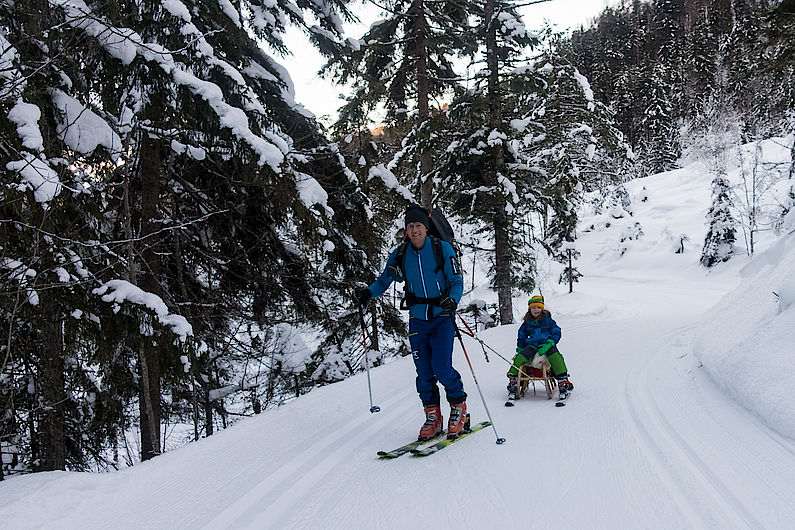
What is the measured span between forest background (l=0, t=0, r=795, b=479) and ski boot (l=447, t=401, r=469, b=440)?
2.79 metres

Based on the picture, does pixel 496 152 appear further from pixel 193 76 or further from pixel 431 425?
pixel 431 425

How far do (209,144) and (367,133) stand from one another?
3623 millimetres

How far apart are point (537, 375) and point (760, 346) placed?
2.41 metres

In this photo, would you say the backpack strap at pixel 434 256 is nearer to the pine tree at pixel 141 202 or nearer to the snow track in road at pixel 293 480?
the snow track in road at pixel 293 480


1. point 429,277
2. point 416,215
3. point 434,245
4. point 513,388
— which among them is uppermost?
point 416,215

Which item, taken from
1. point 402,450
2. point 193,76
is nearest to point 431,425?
point 402,450

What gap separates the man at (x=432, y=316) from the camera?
4.89 meters

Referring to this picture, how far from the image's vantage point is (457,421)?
4.88 m

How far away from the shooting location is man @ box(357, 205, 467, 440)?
4.89 m

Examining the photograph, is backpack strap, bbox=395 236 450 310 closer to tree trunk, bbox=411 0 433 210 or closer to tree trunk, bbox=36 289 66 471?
tree trunk, bbox=36 289 66 471

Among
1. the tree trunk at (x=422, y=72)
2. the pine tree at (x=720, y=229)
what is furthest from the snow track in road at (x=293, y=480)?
the pine tree at (x=720, y=229)

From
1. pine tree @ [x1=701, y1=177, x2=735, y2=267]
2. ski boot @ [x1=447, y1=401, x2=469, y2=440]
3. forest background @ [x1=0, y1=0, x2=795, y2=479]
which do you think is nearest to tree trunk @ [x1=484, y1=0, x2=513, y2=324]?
forest background @ [x1=0, y1=0, x2=795, y2=479]

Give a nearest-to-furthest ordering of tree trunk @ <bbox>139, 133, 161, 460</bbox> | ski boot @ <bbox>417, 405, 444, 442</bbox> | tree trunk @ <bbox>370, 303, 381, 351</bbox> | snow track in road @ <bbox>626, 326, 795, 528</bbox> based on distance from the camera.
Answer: snow track in road @ <bbox>626, 326, 795, 528</bbox>
ski boot @ <bbox>417, 405, 444, 442</bbox>
tree trunk @ <bbox>139, 133, 161, 460</bbox>
tree trunk @ <bbox>370, 303, 381, 351</bbox>

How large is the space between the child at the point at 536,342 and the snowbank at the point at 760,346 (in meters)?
1.79
